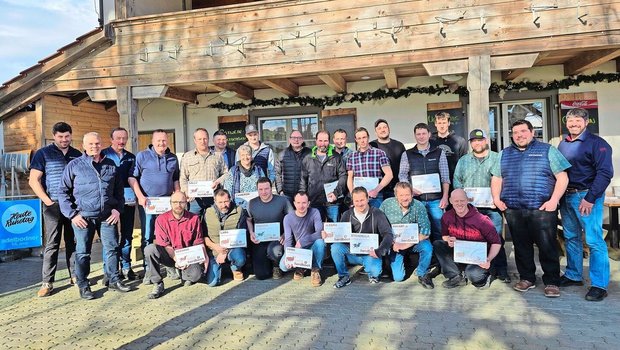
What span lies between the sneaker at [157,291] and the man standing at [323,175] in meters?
1.91

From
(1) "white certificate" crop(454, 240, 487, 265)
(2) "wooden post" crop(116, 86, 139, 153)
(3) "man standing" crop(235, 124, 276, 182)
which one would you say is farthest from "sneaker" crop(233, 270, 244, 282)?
(2) "wooden post" crop(116, 86, 139, 153)

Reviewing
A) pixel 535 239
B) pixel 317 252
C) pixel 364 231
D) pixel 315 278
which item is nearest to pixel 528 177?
pixel 535 239

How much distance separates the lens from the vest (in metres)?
4.07

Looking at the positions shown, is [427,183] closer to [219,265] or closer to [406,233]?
[406,233]

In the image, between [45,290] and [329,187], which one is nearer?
[45,290]

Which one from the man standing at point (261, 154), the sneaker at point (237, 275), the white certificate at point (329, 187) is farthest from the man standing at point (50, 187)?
the white certificate at point (329, 187)

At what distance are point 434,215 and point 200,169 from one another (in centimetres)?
280

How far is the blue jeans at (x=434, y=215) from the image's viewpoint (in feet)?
15.9

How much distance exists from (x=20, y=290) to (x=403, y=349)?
173 inches

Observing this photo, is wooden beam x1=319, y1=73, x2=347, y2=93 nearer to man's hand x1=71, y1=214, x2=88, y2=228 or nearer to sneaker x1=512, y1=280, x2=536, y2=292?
man's hand x1=71, y1=214, x2=88, y2=228

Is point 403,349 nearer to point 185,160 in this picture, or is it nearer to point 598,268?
point 598,268

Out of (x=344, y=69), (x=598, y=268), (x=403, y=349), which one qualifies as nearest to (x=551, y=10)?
(x=344, y=69)

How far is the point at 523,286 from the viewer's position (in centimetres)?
425

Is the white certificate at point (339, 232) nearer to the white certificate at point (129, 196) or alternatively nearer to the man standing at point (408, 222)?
the man standing at point (408, 222)
